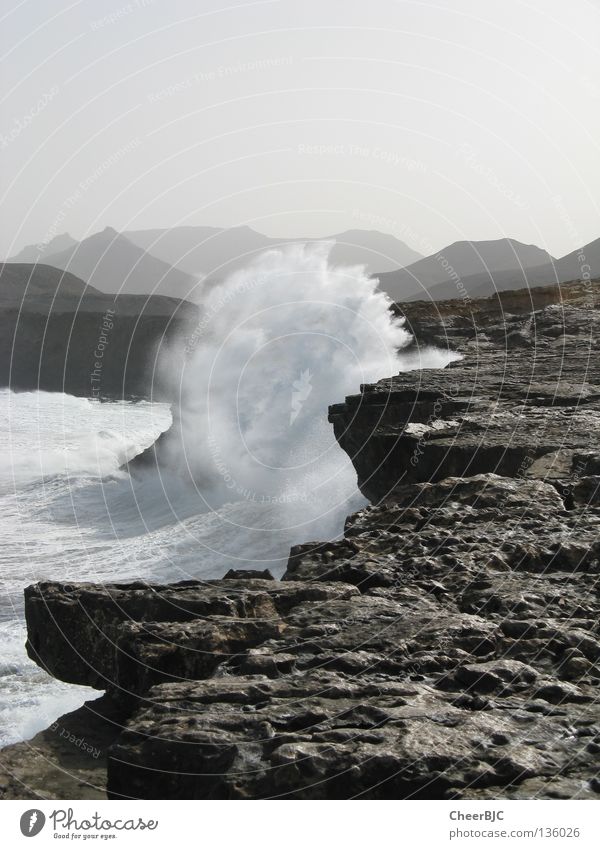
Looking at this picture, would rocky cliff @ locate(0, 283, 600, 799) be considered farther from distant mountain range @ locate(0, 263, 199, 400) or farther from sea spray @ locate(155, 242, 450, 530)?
distant mountain range @ locate(0, 263, 199, 400)

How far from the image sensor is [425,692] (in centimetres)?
629

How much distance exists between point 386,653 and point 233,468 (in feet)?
58.3

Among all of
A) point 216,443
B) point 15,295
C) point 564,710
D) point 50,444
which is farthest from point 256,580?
point 15,295

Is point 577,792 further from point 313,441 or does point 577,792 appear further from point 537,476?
point 313,441

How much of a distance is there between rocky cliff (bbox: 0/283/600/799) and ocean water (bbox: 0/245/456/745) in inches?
280

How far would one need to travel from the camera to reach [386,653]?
6.82 meters

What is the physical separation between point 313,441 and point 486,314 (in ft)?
18.9

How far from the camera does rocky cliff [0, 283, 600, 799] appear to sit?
17.9ft
